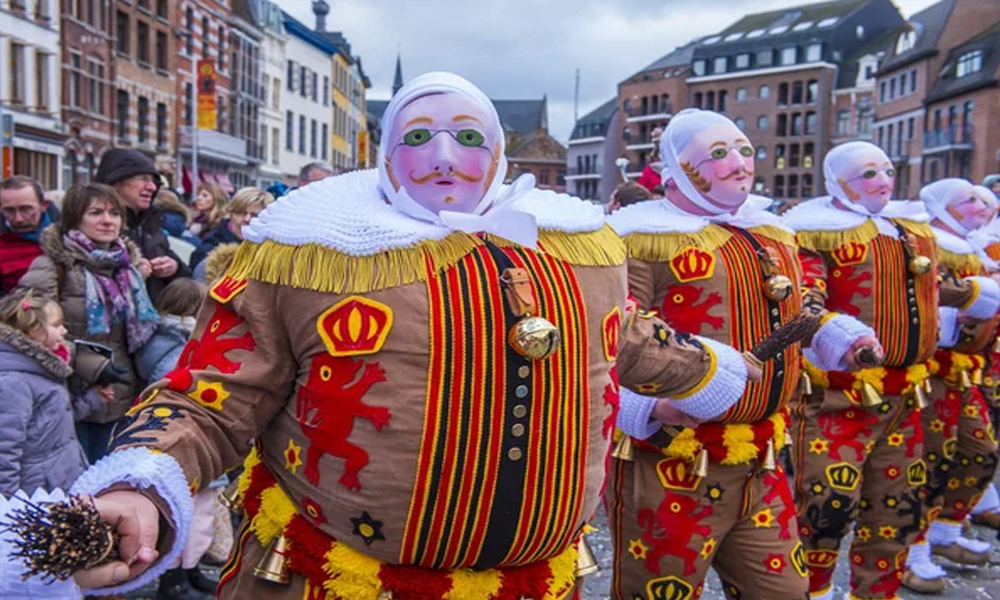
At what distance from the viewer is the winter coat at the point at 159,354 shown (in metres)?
4.38

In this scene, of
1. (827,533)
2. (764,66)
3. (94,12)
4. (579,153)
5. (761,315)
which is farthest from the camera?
(579,153)

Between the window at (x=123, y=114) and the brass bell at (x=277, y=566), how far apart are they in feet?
92.7

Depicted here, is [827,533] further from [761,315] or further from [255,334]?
[255,334]

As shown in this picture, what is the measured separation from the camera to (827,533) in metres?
4.28

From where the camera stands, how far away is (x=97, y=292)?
427cm

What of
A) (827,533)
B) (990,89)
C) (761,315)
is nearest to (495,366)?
(761,315)

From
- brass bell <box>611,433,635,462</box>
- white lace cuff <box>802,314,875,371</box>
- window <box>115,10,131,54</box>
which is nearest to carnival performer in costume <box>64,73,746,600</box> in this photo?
brass bell <box>611,433,635,462</box>

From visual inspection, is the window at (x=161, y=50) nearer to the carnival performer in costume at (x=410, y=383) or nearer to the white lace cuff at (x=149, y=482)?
the carnival performer in costume at (x=410, y=383)

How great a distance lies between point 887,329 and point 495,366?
290cm

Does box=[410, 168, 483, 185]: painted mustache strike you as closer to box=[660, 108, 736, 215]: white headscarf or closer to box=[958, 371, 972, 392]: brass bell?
box=[660, 108, 736, 215]: white headscarf

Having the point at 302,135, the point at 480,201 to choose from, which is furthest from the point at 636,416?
the point at 302,135

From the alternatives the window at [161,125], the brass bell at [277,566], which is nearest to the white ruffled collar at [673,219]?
the brass bell at [277,566]

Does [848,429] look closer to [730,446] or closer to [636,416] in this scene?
[730,446]

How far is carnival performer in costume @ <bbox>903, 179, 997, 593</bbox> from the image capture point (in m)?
5.35
